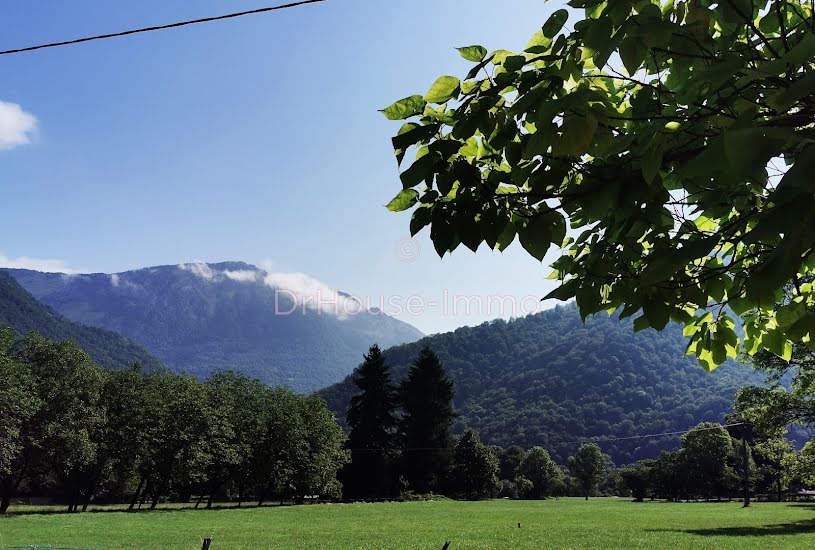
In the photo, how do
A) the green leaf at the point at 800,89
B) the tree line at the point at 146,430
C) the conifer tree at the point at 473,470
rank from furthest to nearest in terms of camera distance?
1. the conifer tree at the point at 473,470
2. the tree line at the point at 146,430
3. the green leaf at the point at 800,89

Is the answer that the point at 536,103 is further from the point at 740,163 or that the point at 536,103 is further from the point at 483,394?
the point at 483,394

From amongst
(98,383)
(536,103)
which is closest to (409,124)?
(536,103)

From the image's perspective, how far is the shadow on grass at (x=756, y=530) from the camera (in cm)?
2666

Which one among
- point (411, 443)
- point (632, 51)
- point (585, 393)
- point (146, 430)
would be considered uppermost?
point (632, 51)

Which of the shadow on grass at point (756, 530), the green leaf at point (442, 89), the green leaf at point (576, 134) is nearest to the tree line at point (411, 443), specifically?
the shadow on grass at point (756, 530)

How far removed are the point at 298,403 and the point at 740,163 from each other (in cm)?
6633

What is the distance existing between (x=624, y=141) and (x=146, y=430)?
55923 mm

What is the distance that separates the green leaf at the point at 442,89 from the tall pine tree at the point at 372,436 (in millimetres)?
71988

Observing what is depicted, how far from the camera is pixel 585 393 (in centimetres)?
16525

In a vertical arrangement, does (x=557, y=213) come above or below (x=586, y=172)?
below

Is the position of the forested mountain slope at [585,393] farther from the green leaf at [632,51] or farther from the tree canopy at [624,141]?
the green leaf at [632,51]

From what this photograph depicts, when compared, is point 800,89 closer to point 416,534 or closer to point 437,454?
point 416,534

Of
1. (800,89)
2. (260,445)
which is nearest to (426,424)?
(260,445)

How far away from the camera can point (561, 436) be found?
142 m
